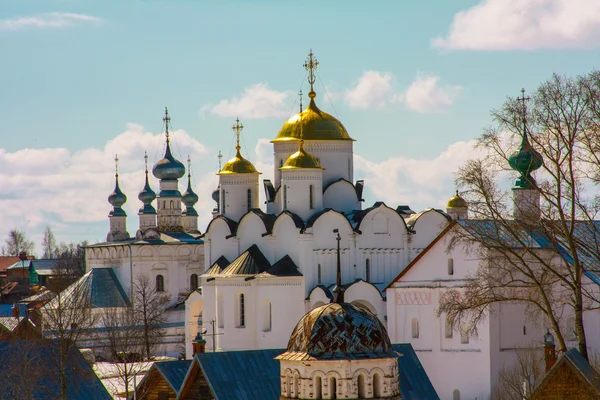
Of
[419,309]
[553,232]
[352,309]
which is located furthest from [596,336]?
[352,309]

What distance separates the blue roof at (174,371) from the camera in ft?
96.1

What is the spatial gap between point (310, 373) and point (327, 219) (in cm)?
2753

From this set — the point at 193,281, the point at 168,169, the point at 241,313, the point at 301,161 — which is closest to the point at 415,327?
the point at 241,313

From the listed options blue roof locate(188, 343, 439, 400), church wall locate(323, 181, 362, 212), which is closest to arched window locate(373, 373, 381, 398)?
blue roof locate(188, 343, 439, 400)

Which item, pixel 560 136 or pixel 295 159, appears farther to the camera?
pixel 295 159

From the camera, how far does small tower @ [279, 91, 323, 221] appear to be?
1843 inches

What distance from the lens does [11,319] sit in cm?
5234

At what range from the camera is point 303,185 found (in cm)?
4684

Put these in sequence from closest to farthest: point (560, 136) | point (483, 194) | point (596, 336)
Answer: point (560, 136)
point (483, 194)
point (596, 336)

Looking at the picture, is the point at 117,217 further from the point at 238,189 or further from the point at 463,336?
the point at 463,336

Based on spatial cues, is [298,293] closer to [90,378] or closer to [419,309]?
[419,309]

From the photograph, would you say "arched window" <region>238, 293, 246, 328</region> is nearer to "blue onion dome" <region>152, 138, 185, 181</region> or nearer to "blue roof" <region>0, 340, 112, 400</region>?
"blue roof" <region>0, 340, 112, 400</region>

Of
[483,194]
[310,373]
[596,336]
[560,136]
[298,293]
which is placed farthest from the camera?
[298,293]

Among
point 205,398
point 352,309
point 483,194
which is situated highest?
point 483,194
